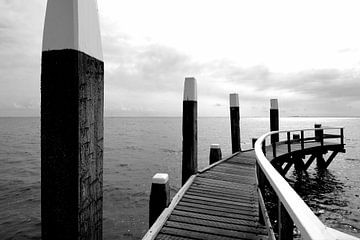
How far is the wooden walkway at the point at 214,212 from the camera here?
3.51 m

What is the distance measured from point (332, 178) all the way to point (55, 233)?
16.3m

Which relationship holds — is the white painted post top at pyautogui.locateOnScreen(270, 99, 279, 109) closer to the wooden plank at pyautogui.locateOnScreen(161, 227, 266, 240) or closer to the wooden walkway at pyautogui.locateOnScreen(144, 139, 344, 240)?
the wooden walkway at pyautogui.locateOnScreen(144, 139, 344, 240)

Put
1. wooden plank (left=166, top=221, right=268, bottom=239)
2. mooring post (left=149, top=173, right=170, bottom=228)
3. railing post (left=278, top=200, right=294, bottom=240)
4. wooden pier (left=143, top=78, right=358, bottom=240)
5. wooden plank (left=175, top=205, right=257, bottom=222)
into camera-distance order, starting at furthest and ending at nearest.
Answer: mooring post (left=149, top=173, right=170, bottom=228)
wooden plank (left=175, top=205, right=257, bottom=222)
wooden plank (left=166, top=221, right=268, bottom=239)
railing post (left=278, top=200, right=294, bottom=240)
wooden pier (left=143, top=78, right=358, bottom=240)

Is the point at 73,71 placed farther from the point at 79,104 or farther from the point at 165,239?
the point at 165,239

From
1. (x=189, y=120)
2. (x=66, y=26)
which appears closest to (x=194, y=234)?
(x=66, y=26)

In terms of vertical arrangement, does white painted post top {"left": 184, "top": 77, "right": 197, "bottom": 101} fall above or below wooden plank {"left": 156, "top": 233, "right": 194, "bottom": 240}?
above

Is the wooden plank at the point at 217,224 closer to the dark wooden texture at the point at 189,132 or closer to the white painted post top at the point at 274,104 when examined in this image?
the dark wooden texture at the point at 189,132

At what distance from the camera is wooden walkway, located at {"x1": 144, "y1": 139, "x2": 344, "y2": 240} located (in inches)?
138

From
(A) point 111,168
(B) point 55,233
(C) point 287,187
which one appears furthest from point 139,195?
(C) point 287,187

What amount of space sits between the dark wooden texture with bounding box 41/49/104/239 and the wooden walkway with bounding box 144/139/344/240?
1.55 meters

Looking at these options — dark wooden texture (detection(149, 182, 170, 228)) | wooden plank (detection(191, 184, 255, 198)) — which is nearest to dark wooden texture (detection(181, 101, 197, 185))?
wooden plank (detection(191, 184, 255, 198))

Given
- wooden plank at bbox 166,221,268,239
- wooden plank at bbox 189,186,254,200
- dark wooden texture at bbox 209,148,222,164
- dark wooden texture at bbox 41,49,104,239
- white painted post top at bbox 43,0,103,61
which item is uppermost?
white painted post top at bbox 43,0,103,61

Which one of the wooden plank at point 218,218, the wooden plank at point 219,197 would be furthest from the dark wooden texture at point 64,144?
the wooden plank at point 219,197

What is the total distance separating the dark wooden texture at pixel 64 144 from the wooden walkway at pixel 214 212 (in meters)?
1.55
